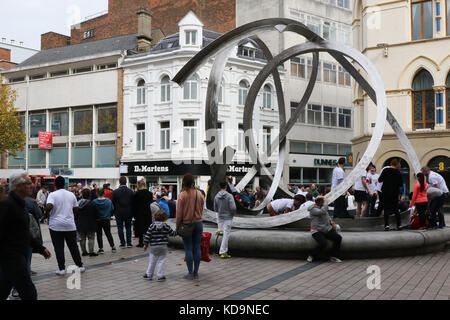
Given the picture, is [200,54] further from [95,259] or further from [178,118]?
[178,118]

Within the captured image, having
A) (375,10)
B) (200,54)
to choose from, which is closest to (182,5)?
(375,10)

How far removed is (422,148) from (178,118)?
16.9 metres

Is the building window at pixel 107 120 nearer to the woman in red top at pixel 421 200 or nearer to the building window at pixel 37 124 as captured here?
the building window at pixel 37 124

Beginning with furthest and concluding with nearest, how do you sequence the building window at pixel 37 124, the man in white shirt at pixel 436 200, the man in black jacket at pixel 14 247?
the building window at pixel 37 124
the man in white shirt at pixel 436 200
the man in black jacket at pixel 14 247

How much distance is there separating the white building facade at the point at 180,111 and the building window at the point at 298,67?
3.47 m

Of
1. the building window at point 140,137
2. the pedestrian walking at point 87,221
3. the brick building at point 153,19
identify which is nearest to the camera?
the pedestrian walking at point 87,221

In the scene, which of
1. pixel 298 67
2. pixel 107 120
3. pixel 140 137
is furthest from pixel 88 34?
pixel 298 67

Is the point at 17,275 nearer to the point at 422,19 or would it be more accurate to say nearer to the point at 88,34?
the point at 422,19

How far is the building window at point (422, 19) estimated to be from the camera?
28.7 meters

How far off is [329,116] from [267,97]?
7469mm

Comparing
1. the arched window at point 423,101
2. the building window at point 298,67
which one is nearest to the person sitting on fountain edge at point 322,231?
the arched window at point 423,101

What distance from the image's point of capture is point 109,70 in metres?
38.1

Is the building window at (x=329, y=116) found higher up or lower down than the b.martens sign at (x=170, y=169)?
higher up

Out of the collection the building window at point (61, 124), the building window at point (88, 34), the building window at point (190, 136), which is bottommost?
the building window at point (190, 136)
